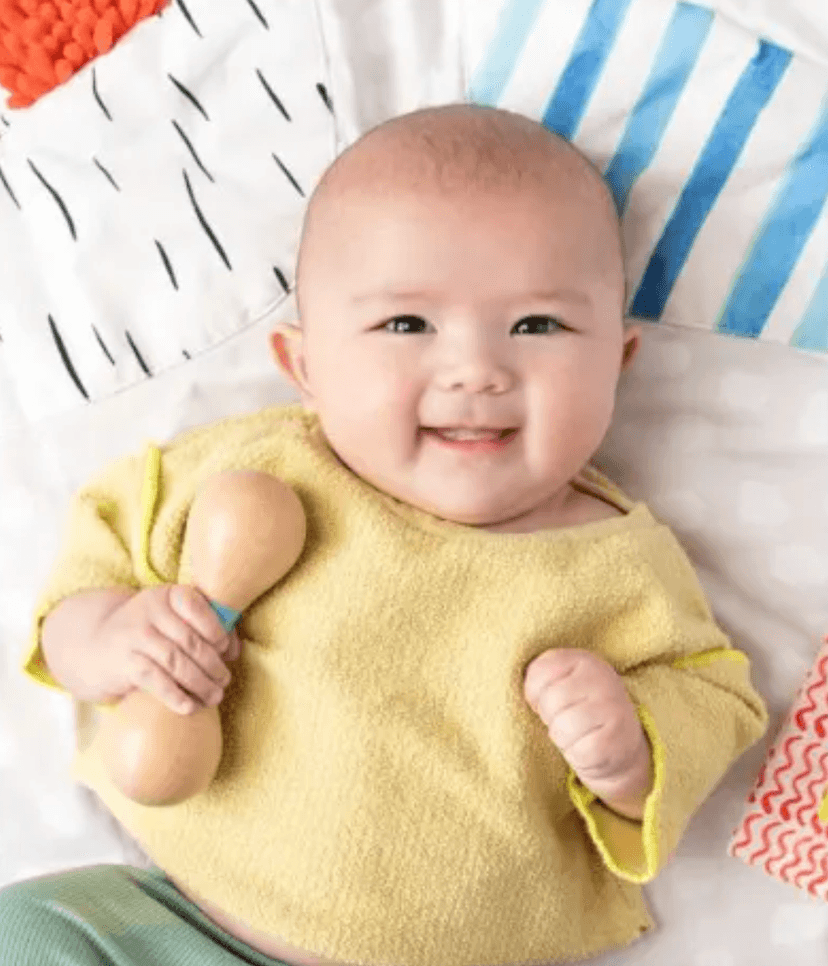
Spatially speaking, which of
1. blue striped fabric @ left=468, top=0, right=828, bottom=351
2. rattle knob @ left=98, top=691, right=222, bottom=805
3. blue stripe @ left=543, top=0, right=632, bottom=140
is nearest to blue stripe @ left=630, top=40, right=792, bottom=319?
blue striped fabric @ left=468, top=0, right=828, bottom=351

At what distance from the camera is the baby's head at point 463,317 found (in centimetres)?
113

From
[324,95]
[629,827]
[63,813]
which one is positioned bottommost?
[63,813]

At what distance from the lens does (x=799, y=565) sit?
1.32m

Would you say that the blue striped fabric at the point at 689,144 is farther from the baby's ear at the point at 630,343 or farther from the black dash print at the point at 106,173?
the black dash print at the point at 106,173

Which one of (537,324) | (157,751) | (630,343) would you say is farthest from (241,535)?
(630,343)

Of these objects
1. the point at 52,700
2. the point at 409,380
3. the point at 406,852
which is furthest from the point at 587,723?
the point at 52,700

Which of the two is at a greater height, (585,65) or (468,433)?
(585,65)

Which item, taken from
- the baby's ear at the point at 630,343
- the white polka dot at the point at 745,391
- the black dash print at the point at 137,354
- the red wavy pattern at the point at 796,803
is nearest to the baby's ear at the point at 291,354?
the black dash print at the point at 137,354

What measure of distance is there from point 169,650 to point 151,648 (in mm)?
13

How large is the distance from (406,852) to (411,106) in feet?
2.04

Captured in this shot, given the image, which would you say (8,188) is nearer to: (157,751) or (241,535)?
(241,535)

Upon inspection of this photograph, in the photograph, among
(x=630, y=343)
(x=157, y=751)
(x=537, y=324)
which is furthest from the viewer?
(x=630, y=343)

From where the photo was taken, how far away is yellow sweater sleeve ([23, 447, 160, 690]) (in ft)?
3.94

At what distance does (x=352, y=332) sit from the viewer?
116cm
